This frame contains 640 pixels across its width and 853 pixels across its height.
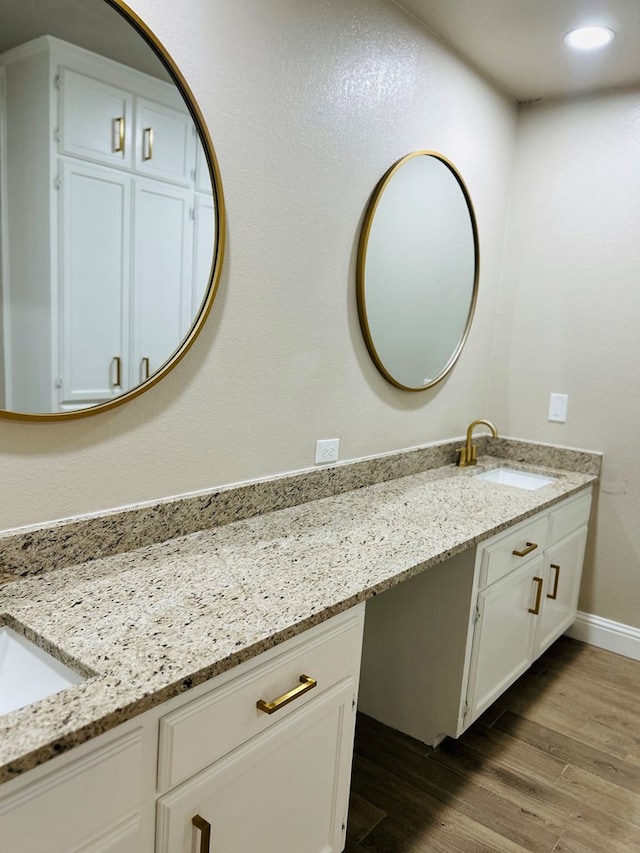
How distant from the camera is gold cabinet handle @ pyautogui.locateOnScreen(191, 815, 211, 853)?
1.13m

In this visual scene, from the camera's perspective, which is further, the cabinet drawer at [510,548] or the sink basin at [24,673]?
the cabinet drawer at [510,548]

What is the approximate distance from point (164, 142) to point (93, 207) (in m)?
0.25

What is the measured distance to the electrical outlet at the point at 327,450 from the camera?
7.02 ft

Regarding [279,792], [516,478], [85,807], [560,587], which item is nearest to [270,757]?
[279,792]

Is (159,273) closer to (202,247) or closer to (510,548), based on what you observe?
(202,247)

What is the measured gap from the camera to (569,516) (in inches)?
104

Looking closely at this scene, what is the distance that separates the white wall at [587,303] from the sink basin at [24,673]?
242cm

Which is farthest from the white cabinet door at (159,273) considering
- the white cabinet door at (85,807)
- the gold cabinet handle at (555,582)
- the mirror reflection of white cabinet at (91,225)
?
the gold cabinet handle at (555,582)

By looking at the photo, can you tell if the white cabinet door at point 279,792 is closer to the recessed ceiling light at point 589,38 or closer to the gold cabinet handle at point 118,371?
the gold cabinet handle at point 118,371

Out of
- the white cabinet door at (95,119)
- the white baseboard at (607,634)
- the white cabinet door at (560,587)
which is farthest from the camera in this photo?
the white baseboard at (607,634)

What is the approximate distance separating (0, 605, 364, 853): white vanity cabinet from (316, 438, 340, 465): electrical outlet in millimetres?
745

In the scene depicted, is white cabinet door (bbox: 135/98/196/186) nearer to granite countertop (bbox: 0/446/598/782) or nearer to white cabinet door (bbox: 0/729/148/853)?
granite countertop (bbox: 0/446/598/782)

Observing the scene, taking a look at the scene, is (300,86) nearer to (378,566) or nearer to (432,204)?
(432,204)

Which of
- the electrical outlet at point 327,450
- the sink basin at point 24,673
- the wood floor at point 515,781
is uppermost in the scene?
the electrical outlet at point 327,450
